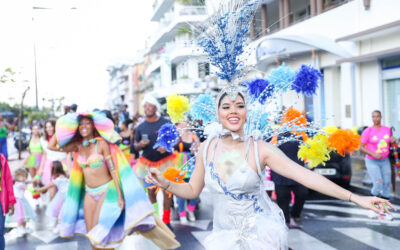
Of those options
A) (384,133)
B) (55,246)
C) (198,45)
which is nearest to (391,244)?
(384,133)

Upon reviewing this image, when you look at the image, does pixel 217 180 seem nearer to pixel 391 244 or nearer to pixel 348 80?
pixel 391 244

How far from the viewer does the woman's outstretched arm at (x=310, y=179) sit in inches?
111

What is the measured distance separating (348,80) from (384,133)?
9.02 m

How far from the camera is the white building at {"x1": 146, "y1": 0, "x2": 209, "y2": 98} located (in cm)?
371

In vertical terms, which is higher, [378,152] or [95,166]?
[95,166]

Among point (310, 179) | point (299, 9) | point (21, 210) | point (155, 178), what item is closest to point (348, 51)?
point (299, 9)

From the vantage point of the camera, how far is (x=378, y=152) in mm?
8344

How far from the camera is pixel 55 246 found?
6.52m

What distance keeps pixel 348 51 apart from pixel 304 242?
12087mm

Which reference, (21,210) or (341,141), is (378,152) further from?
(21,210)

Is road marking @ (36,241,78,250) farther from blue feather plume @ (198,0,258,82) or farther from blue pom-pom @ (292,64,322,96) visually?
blue feather plume @ (198,0,258,82)

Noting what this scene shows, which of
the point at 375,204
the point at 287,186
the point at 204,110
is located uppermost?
the point at 204,110

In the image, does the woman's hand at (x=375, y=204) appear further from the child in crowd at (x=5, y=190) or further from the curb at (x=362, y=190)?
the curb at (x=362, y=190)

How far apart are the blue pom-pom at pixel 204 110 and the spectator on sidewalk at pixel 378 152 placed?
14.2ft
